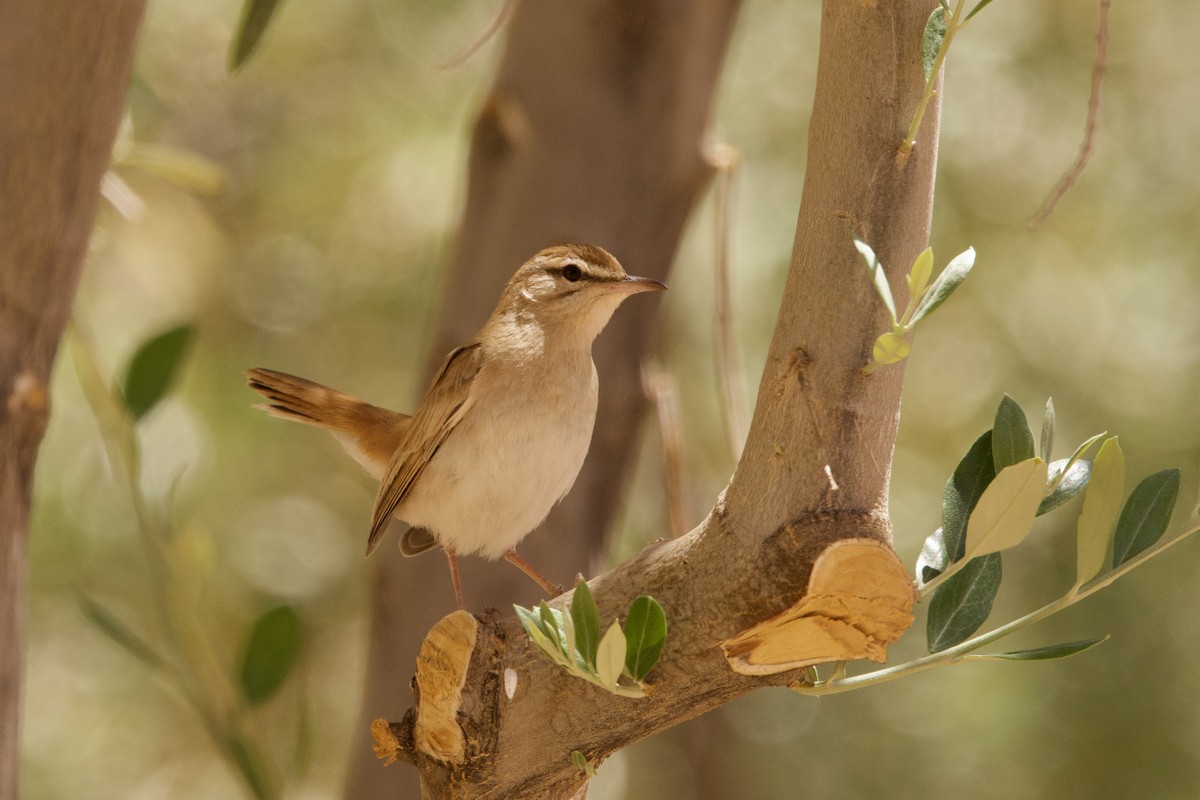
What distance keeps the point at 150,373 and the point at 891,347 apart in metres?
1.80

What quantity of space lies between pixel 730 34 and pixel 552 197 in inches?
29.5

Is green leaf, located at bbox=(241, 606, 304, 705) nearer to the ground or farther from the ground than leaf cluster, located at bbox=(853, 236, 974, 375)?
nearer to the ground

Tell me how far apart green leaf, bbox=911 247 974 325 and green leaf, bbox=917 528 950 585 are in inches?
13.9

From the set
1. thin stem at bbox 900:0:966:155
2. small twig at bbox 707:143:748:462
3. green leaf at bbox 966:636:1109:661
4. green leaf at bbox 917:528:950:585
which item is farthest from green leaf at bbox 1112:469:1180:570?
small twig at bbox 707:143:748:462

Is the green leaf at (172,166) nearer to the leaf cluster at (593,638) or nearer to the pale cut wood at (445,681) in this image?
the pale cut wood at (445,681)

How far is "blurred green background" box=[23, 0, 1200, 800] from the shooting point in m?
4.38

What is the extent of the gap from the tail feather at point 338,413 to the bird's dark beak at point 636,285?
2.37ft

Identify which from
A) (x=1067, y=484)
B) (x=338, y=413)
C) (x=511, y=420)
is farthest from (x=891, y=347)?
(x=338, y=413)

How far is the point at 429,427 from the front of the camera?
9.81 ft

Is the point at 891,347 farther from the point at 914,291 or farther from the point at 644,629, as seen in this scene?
the point at 644,629

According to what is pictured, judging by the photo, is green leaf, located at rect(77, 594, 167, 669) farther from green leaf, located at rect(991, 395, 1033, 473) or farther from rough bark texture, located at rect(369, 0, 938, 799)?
green leaf, located at rect(991, 395, 1033, 473)

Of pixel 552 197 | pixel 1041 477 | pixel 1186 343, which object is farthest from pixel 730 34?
pixel 1041 477

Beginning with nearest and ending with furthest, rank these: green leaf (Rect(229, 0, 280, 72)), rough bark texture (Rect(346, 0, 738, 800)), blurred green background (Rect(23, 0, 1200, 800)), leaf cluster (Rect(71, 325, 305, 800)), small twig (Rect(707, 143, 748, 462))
Answer: 1. green leaf (Rect(229, 0, 280, 72))
2. leaf cluster (Rect(71, 325, 305, 800))
3. small twig (Rect(707, 143, 748, 462))
4. rough bark texture (Rect(346, 0, 738, 800))
5. blurred green background (Rect(23, 0, 1200, 800))

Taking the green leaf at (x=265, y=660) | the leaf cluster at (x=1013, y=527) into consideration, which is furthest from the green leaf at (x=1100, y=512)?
the green leaf at (x=265, y=660)
